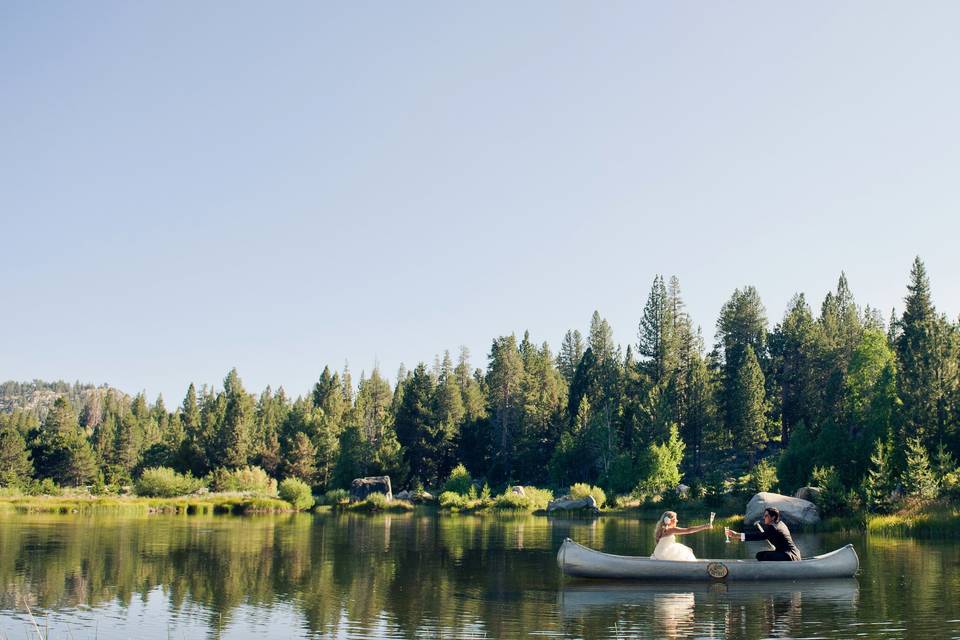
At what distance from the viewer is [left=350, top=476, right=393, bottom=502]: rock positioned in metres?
86.3

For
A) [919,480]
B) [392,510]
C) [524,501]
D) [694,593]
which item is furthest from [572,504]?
[694,593]

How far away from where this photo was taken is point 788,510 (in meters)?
49.2

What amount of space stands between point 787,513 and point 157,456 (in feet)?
302

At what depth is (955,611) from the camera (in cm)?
1861

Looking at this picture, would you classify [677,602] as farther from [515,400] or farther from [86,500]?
[515,400]

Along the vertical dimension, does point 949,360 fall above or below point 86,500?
above

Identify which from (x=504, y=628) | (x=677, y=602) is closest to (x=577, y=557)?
(x=677, y=602)

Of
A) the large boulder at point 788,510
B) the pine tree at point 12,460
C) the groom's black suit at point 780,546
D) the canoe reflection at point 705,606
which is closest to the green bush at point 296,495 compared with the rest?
the pine tree at point 12,460

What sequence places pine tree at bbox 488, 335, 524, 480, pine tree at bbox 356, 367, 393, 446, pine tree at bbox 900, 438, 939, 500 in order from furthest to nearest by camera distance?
pine tree at bbox 356, 367, 393, 446, pine tree at bbox 488, 335, 524, 480, pine tree at bbox 900, 438, 939, 500

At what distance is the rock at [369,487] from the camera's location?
86.3 meters

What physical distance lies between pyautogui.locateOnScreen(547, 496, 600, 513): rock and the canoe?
48.9 metres

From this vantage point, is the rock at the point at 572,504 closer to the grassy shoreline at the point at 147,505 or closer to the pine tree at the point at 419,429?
the grassy shoreline at the point at 147,505

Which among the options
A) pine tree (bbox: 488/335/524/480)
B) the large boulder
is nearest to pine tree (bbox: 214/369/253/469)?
pine tree (bbox: 488/335/524/480)

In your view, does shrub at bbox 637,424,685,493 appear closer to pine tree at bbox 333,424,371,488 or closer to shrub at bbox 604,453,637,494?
shrub at bbox 604,453,637,494
